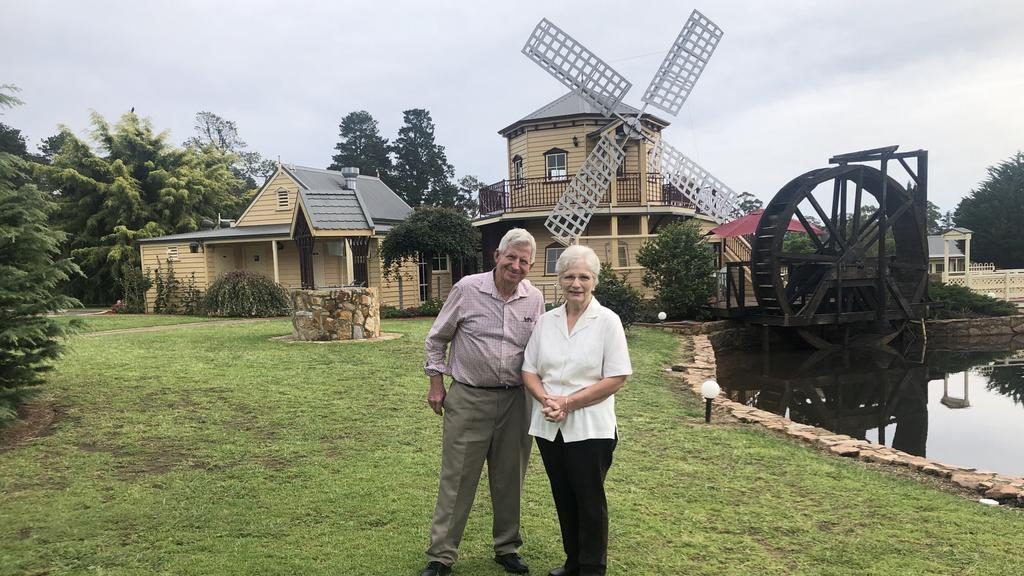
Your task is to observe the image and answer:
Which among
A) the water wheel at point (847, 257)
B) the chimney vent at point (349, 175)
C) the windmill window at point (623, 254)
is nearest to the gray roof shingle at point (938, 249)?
the water wheel at point (847, 257)

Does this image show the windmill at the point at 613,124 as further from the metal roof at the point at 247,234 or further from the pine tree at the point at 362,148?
the pine tree at the point at 362,148

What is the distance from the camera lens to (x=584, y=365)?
252cm

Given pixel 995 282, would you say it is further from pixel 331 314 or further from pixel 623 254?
pixel 331 314

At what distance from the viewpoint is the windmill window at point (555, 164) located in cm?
1800

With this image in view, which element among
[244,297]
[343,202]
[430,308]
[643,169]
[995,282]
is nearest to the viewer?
[343,202]

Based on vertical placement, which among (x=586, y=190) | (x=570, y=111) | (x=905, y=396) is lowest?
(x=905, y=396)

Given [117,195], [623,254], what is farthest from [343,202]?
[117,195]

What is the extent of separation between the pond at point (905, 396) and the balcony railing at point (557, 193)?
5.65 metres

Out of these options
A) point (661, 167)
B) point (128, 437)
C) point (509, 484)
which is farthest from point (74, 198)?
point (509, 484)

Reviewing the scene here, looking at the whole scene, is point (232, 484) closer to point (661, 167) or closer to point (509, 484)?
point (509, 484)

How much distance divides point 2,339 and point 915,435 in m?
8.90

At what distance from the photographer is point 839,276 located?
1345 cm

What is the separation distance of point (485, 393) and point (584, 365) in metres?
0.49

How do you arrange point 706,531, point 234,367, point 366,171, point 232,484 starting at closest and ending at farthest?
point 706,531 → point 232,484 → point 234,367 → point 366,171
